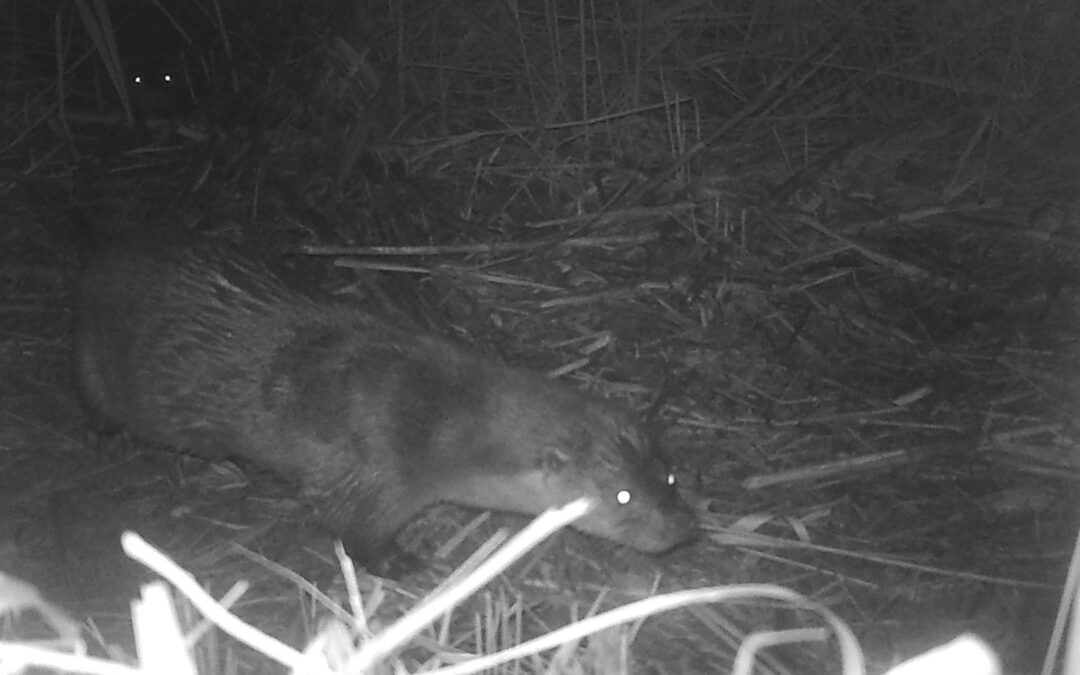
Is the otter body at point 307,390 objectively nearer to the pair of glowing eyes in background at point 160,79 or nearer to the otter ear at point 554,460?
the otter ear at point 554,460

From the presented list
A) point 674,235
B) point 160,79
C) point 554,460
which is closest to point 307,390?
point 554,460

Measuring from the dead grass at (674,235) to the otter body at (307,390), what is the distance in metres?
0.07

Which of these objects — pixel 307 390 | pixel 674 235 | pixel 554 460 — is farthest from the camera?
pixel 674 235

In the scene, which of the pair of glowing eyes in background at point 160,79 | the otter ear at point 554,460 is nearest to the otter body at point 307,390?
the otter ear at point 554,460

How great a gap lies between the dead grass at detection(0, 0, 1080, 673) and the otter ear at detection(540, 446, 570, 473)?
12 cm

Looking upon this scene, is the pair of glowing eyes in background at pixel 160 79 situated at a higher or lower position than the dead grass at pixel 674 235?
higher

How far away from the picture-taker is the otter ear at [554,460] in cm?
181

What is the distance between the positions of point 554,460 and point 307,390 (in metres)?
0.45

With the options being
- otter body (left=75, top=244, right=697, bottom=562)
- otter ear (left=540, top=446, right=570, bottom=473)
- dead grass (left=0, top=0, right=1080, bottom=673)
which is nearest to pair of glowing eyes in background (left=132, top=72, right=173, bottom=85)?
dead grass (left=0, top=0, right=1080, bottom=673)

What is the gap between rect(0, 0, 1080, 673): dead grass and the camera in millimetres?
1729

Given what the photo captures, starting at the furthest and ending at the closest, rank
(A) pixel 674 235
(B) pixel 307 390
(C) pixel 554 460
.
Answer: (A) pixel 674 235
(B) pixel 307 390
(C) pixel 554 460

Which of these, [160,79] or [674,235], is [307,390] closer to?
[160,79]

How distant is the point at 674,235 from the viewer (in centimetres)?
205

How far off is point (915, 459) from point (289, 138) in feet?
3.84
